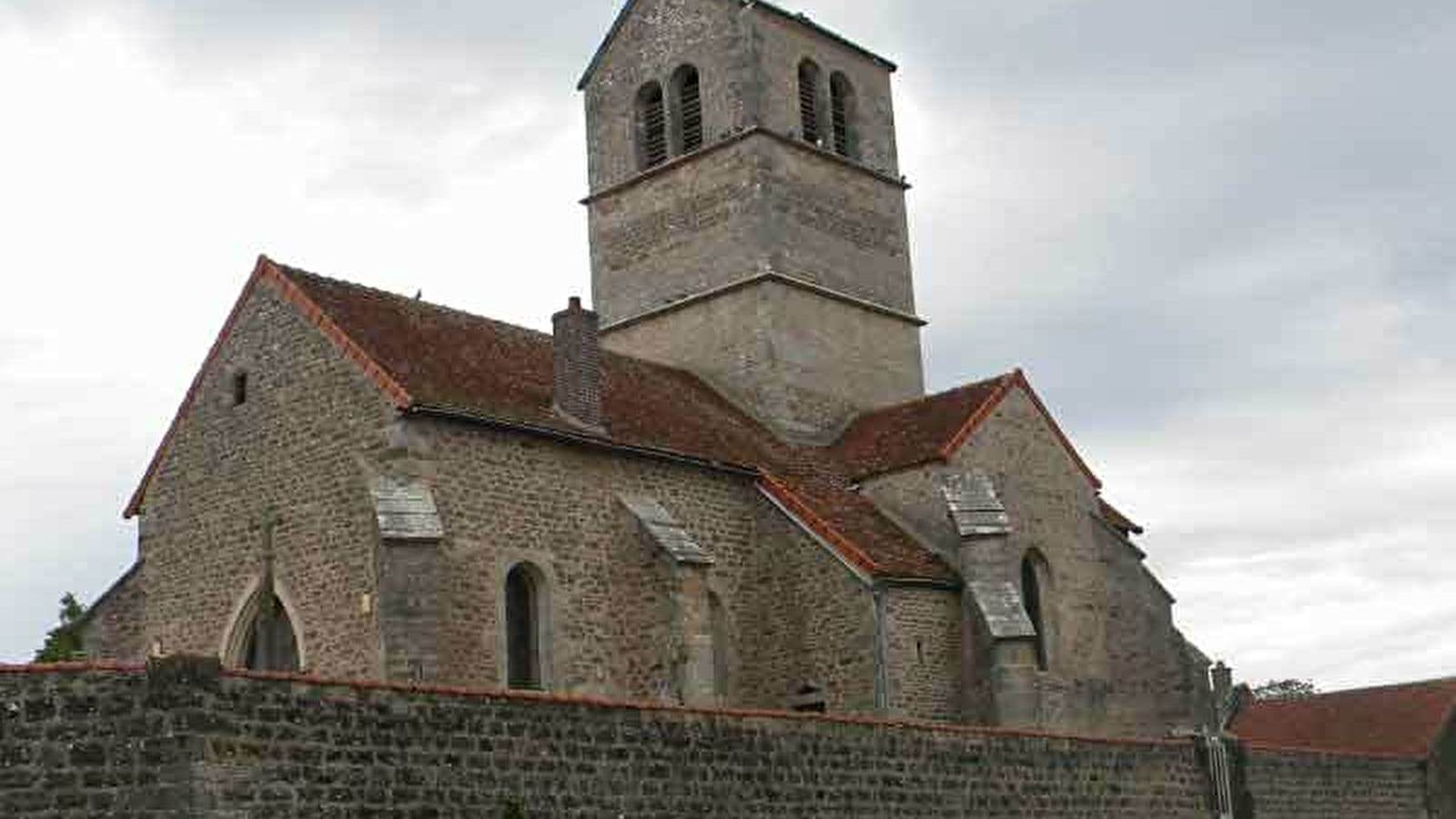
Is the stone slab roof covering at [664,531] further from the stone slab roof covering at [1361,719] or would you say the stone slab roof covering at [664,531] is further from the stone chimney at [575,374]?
the stone slab roof covering at [1361,719]

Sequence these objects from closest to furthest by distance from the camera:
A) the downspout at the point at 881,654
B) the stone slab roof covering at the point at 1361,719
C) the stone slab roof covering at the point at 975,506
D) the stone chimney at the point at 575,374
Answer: the stone chimney at the point at 575,374 < the downspout at the point at 881,654 < the stone slab roof covering at the point at 975,506 < the stone slab roof covering at the point at 1361,719

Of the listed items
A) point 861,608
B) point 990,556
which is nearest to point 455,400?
point 861,608

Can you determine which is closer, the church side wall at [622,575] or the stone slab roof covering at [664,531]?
the church side wall at [622,575]

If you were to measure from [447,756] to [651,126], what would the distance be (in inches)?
813

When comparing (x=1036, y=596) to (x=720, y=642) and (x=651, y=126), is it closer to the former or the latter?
(x=720, y=642)

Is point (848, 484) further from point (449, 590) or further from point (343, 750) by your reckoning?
point (343, 750)

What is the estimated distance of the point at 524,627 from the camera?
22031mm

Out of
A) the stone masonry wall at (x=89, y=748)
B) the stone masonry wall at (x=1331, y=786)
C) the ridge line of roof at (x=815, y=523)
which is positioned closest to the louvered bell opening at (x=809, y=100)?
the ridge line of roof at (x=815, y=523)

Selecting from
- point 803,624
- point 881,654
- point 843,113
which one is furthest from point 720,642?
point 843,113

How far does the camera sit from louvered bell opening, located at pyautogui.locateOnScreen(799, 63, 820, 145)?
32000 mm

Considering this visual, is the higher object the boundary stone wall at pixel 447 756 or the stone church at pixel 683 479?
the stone church at pixel 683 479

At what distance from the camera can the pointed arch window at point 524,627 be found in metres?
21.7

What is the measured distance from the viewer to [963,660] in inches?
981

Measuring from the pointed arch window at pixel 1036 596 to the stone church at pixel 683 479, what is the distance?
50 mm
